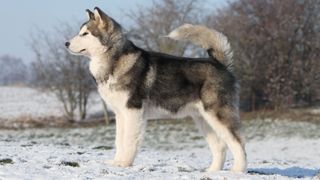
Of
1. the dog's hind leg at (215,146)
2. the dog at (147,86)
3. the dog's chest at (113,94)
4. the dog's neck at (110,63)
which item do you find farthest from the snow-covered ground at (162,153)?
the dog's neck at (110,63)

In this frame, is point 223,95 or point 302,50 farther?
point 302,50

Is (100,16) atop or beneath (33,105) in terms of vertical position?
atop

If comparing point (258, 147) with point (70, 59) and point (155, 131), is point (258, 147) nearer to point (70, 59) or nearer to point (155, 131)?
point (155, 131)

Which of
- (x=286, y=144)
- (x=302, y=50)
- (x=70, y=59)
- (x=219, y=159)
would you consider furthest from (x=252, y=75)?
(x=219, y=159)

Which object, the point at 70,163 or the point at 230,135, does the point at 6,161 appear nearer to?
the point at 70,163

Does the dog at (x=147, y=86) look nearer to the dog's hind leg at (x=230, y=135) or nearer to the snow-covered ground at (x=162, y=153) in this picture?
the dog's hind leg at (x=230, y=135)

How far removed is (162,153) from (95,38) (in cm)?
729

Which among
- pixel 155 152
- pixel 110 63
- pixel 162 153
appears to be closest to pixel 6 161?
pixel 110 63

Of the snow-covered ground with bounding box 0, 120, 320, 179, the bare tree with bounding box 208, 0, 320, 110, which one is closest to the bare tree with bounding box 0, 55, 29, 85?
the bare tree with bounding box 208, 0, 320, 110

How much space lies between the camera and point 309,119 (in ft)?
93.5

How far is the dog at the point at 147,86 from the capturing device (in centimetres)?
789

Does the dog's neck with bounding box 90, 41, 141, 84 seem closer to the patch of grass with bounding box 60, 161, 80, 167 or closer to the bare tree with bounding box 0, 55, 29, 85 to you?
the patch of grass with bounding box 60, 161, 80, 167

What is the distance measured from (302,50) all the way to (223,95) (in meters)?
31.9

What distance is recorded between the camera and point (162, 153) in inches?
583
